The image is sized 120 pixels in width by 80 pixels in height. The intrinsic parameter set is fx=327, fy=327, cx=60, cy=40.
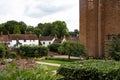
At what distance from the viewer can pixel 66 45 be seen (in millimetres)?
42156

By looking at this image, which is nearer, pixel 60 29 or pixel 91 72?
pixel 91 72

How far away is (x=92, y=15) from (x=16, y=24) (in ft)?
220

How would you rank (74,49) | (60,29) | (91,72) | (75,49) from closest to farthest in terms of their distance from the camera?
1. (91,72)
2. (75,49)
3. (74,49)
4. (60,29)

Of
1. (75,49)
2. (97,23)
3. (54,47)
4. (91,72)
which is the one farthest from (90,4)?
(91,72)

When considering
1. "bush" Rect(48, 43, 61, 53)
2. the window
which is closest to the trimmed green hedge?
the window

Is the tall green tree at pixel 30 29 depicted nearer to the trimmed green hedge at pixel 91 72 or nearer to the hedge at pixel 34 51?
the hedge at pixel 34 51

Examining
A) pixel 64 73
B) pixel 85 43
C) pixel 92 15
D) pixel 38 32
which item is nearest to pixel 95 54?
pixel 85 43

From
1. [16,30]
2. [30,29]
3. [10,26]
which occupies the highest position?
[10,26]

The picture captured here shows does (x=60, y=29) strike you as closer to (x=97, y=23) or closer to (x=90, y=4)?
(x=90, y=4)

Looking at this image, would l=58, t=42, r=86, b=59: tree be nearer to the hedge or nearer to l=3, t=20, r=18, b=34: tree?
the hedge

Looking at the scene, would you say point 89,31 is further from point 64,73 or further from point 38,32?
point 38,32

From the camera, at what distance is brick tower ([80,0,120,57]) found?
39469mm

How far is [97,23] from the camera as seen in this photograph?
41.1 metres

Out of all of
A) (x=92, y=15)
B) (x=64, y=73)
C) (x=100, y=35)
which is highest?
(x=92, y=15)
